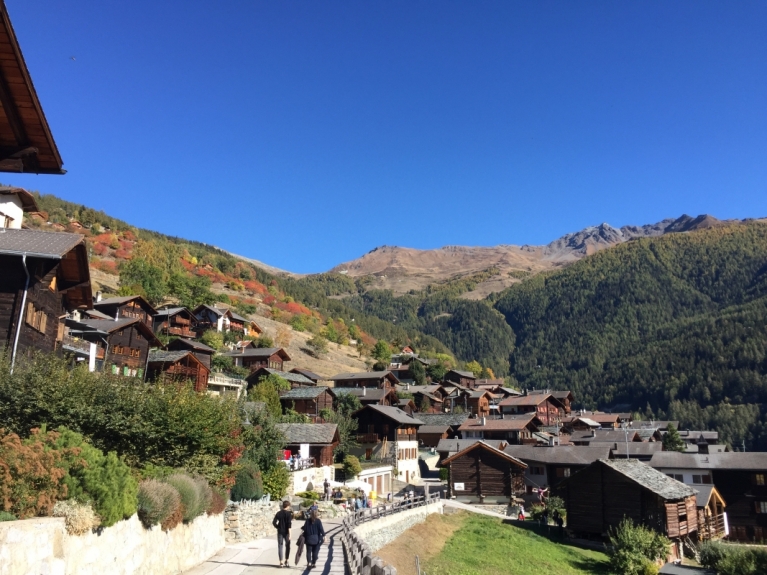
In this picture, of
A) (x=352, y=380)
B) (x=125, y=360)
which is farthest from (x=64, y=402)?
(x=352, y=380)

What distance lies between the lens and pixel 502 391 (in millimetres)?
123062

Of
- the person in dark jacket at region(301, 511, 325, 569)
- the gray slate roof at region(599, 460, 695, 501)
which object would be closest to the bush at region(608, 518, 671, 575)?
the gray slate roof at region(599, 460, 695, 501)

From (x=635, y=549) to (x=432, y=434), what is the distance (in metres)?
41.1

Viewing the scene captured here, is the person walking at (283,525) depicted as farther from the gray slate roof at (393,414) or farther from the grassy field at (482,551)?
the gray slate roof at (393,414)

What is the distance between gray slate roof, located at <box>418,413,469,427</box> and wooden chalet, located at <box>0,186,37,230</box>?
219ft

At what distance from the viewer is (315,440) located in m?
48.6

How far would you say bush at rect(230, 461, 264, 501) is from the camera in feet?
91.0

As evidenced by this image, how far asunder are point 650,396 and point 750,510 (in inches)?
5827

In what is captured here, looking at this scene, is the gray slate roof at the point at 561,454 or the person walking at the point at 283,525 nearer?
the person walking at the point at 283,525

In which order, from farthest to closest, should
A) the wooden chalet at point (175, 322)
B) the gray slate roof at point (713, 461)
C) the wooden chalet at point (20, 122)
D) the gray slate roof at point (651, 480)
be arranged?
the wooden chalet at point (175, 322), the gray slate roof at point (713, 461), the gray slate roof at point (651, 480), the wooden chalet at point (20, 122)

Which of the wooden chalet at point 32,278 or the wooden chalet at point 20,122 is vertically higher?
the wooden chalet at point 32,278

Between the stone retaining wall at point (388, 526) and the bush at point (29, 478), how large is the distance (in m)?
18.5

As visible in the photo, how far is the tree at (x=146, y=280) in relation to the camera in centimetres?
10475

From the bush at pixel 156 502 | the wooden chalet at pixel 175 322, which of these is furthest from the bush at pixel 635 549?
the wooden chalet at pixel 175 322
